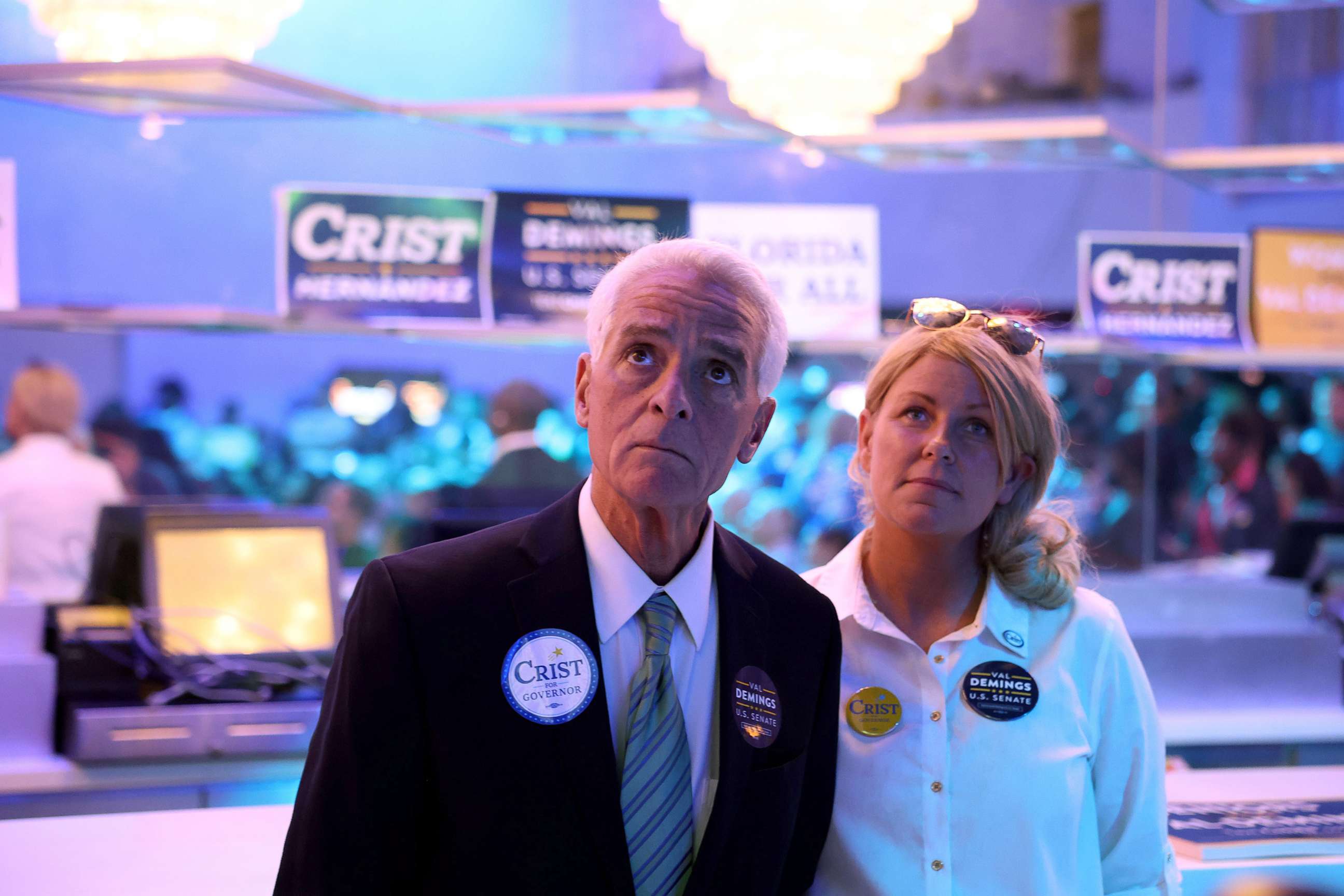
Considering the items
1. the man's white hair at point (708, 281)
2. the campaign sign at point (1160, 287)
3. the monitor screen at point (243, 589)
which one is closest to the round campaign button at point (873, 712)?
the man's white hair at point (708, 281)

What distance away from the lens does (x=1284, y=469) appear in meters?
9.34

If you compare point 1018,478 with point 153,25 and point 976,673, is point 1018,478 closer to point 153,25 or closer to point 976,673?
point 976,673

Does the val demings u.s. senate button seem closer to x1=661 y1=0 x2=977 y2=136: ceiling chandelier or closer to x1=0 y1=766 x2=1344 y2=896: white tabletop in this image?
x1=0 y1=766 x2=1344 y2=896: white tabletop

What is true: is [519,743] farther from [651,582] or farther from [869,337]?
[869,337]

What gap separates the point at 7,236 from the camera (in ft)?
10.6

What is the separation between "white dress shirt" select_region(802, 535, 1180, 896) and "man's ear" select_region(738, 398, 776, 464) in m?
0.32

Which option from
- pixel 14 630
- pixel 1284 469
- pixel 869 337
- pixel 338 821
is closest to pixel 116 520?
pixel 14 630

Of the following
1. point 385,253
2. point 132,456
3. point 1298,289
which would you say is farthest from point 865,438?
point 132,456

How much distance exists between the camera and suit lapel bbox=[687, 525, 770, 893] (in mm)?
1389

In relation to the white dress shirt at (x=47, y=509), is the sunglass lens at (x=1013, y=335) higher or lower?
A: higher

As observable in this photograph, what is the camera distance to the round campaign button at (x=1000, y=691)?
5.65 feet

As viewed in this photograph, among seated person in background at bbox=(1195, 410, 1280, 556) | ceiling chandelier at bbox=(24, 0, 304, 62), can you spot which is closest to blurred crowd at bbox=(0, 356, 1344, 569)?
seated person in background at bbox=(1195, 410, 1280, 556)

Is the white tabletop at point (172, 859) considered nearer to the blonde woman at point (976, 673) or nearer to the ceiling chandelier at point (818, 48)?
the blonde woman at point (976, 673)

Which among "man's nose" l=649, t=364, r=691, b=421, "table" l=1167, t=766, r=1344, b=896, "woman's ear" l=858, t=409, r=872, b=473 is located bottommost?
"table" l=1167, t=766, r=1344, b=896
